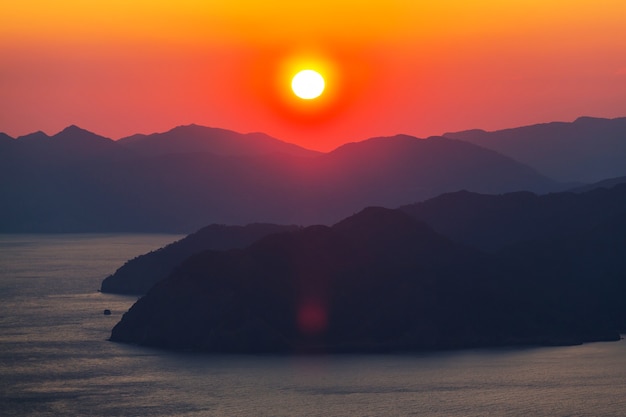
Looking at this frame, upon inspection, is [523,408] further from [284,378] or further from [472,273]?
[472,273]

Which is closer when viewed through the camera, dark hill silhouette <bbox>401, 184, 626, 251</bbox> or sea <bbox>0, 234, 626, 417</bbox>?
sea <bbox>0, 234, 626, 417</bbox>

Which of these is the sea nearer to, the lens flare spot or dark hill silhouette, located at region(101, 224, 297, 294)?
the lens flare spot

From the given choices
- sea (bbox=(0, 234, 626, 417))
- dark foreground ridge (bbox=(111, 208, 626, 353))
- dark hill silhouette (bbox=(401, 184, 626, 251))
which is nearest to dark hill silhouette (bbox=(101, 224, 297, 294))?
dark hill silhouette (bbox=(401, 184, 626, 251))

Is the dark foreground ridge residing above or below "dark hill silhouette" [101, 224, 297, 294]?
below

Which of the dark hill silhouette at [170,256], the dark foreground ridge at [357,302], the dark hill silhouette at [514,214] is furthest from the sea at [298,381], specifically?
the dark hill silhouette at [514,214]

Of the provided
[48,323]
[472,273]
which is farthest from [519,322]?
[48,323]

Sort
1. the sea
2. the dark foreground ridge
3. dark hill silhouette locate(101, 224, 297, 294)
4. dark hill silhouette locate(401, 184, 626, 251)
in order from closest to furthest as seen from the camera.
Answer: the sea → the dark foreground ridge → dark hill silhouette locate(401, 184, 626, 251) → dark hill silhouette locate(101, 224, 297, 294)

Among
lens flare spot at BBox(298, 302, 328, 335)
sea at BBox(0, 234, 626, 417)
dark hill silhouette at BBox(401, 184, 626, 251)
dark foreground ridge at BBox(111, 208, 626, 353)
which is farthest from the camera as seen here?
dark hill silhouette at BBox(401, 184, 626, 251)
